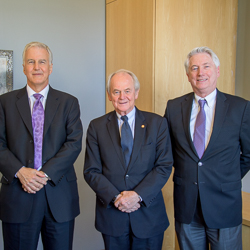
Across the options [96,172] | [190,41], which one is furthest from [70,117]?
[190,41]

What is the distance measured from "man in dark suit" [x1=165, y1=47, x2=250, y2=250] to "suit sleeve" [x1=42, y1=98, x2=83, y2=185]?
28.5 inches

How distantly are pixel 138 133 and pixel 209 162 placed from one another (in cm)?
50

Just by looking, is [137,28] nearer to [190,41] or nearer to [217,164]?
[190,41]

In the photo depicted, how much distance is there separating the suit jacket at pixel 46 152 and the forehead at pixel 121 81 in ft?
1.36

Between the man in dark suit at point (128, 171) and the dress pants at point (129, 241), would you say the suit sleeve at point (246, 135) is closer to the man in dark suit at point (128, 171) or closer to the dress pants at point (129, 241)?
the man in dark suit at point (128, 171)

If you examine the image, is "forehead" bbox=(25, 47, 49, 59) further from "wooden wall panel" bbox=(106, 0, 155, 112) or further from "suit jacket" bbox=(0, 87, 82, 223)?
"wooden wall panel" bbox=(106, 0, 155, 112)

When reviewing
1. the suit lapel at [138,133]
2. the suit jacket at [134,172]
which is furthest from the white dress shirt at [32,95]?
the suit lapel at [138,133]

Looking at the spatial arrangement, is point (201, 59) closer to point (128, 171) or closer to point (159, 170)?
point (159, 170)

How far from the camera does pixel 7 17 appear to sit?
10.2ft

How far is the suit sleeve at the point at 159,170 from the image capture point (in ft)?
6.38

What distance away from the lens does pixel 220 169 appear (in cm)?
198

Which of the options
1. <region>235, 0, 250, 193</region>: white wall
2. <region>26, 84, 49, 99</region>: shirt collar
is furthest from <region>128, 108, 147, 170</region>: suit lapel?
<region>235, 0, 250, 193</region>: white wall

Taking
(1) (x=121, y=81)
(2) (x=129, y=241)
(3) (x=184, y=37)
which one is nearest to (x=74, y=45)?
(3) (x=184, y=37)

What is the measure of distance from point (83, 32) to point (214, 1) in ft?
4.87
